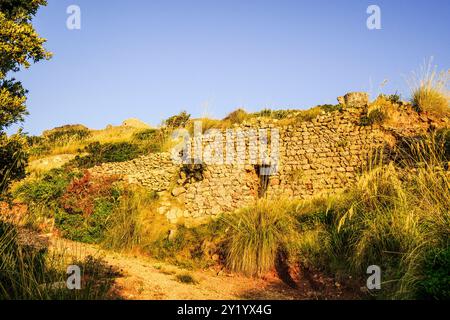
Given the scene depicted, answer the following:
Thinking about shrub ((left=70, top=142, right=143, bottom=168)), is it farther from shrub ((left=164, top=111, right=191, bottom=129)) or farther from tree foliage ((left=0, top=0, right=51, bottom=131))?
tree foliage ((left=0, top=0, right=51, bottom=131))

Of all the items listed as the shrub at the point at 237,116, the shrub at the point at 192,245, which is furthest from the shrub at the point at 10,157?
the shrub at the point at 237,116

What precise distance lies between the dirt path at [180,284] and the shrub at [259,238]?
0.30 metres

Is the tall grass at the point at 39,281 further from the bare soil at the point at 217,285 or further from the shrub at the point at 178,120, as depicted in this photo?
the shrub at the point at 178,120

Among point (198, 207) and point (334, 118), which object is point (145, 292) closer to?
point (198, 207)

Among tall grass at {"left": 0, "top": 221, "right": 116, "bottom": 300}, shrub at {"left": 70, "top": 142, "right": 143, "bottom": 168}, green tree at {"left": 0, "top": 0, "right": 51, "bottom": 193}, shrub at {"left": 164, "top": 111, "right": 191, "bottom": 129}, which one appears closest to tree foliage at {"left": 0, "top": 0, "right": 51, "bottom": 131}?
green tree at {"left": 0, "top": 0, "right": 51, "bottom": 193}

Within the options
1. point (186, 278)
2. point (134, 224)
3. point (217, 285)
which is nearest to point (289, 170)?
point (134, 224)

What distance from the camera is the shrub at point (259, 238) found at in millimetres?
8648

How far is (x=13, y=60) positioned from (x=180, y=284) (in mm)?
5006

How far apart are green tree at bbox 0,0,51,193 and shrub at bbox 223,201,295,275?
4.69m

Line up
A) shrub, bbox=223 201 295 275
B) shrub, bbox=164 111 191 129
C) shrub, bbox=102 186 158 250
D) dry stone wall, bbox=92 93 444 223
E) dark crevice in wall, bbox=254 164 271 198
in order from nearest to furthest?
shrub, bbox=223 201 295 275
shrub, bbox=102 186 158 250
dry stone wall, bbox=92 93 444 223
dark crevice in wall, bbox=254 164 271 198
shrub, bbox=164 111 191 129

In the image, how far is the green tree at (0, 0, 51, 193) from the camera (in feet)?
21.1
